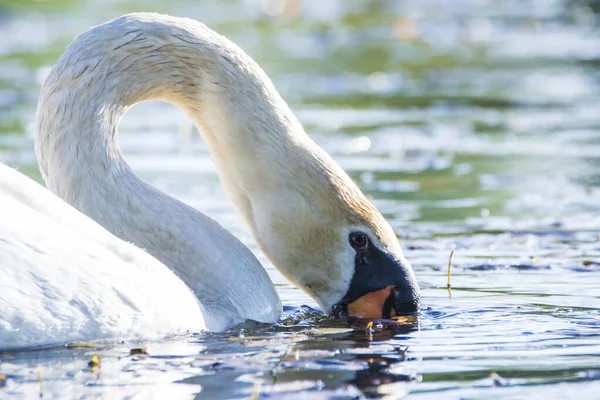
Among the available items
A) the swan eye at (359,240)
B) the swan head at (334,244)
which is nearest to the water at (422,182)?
the swan head at (334,244)

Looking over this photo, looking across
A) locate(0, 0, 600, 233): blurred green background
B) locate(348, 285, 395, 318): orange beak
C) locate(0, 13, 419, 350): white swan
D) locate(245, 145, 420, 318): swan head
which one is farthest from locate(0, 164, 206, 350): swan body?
locate(0, 0, 600, 233): blurred green background

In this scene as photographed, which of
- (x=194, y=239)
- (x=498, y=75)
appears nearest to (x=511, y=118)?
(x=498, y=75)

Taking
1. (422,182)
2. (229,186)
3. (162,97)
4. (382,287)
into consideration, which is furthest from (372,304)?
(422,182)

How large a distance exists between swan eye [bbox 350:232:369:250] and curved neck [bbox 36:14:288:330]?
49 centimetres

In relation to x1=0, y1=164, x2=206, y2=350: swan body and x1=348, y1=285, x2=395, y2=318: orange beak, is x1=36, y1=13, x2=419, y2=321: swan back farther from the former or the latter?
x1=0, y1=164, x2=206, y2=350: swan body

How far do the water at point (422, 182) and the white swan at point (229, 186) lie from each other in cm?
24

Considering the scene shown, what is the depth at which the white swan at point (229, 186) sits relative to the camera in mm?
6359

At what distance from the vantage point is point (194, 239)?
644 centimetres

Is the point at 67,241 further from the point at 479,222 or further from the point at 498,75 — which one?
the point at 498,75

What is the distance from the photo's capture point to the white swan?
6359mm

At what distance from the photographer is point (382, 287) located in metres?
6.31

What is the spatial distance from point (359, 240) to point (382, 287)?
0.86 feet

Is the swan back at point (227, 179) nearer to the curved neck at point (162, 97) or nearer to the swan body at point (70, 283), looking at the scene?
the curved neck at point (162, 97)

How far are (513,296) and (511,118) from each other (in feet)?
25.7
